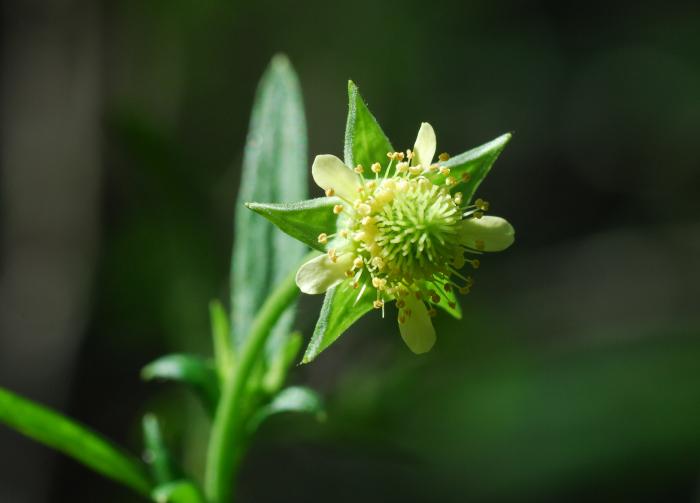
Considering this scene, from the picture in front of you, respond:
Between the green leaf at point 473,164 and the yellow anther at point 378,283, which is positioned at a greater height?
the green leaf at point 473,164

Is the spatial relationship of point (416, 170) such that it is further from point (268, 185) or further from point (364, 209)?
point (268, 185)

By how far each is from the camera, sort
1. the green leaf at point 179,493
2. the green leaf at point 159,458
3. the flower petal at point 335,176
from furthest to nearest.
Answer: the green leaf at point 159,458 → the green leaf at point 179,493 → the flower petal at point 335,176

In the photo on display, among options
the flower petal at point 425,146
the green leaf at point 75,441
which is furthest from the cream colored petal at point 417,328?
the green leaf at point 75,441

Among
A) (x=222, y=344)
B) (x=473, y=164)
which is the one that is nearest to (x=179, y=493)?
(x=222, y=344)

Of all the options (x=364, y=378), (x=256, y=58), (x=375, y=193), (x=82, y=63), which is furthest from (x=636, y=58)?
(x=375, y=193)

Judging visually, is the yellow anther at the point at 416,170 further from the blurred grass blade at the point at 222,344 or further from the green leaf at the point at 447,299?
the blurred grass blade at the point at 222,344

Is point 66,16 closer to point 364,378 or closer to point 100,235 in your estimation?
point 100,235
